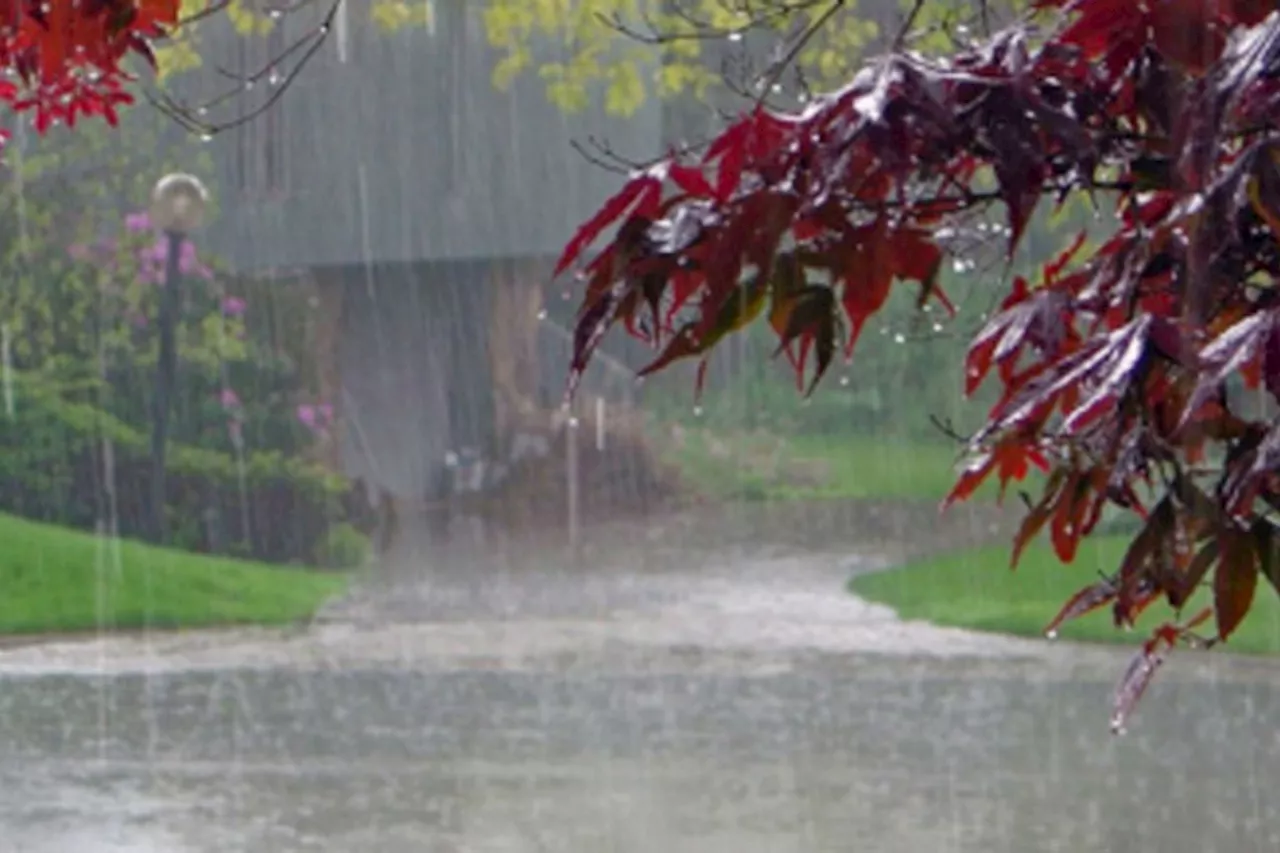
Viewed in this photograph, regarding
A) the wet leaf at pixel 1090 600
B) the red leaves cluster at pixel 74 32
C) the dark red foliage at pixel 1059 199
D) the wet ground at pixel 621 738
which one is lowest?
the wet ground at pixel 621 738

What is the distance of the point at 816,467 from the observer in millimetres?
21156

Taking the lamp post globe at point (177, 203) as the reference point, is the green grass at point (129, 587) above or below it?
below

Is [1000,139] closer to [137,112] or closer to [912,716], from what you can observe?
[912,716]

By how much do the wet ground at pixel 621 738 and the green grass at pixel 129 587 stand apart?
0.56m

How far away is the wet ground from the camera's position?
7230 mm

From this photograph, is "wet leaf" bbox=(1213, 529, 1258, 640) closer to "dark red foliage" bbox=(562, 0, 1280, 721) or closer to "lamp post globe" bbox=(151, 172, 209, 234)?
"dark red foliage" bbox=(562, 0, 1280, 721)

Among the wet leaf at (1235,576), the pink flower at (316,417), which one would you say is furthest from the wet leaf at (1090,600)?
the pink flower at (316,417)

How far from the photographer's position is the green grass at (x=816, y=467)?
2006cm

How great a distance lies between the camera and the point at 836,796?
7.80 meters

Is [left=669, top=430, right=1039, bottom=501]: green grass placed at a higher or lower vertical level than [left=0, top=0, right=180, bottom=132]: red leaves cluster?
lower

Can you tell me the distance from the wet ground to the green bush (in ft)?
8.76

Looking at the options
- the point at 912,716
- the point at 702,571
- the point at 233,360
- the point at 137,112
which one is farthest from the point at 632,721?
the point at 137,112

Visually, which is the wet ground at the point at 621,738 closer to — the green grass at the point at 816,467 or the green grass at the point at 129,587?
the green grass at the point at 129,587

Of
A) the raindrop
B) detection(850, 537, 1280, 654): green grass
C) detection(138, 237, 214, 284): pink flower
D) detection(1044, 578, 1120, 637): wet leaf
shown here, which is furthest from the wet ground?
the raindrop
